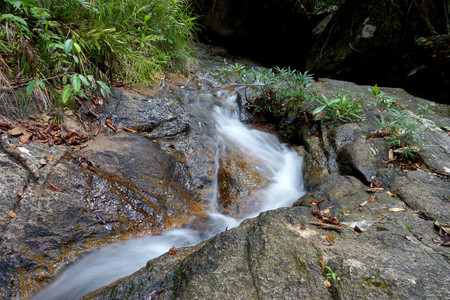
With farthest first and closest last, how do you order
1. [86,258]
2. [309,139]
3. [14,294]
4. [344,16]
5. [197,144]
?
[344,16] < [309,139] < [197,144] < [86,258] < [14,294]

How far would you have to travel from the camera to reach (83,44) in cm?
359

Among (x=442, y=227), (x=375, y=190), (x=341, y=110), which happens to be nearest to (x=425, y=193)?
(x=375, y=190)

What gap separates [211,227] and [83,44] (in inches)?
121

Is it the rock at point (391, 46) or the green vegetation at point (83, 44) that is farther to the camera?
the rock at point (391, 46)

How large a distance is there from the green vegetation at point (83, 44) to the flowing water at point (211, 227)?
154 cm

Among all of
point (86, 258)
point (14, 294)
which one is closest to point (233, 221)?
point (86, 258)

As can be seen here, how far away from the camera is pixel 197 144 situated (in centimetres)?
383

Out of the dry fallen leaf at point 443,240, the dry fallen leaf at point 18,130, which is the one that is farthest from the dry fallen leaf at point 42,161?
the dry fallen leaf at point 443,240

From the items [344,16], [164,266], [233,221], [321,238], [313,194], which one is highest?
[344,16]

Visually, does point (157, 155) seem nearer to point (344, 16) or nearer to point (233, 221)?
point (233, 221)

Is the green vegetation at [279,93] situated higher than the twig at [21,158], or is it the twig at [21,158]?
the green vegetation at [279,93]

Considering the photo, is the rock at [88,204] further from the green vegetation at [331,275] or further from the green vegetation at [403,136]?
the green vegetation at [403,136]

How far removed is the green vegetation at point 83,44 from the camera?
9.55 feet

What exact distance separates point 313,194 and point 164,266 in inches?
67.0
